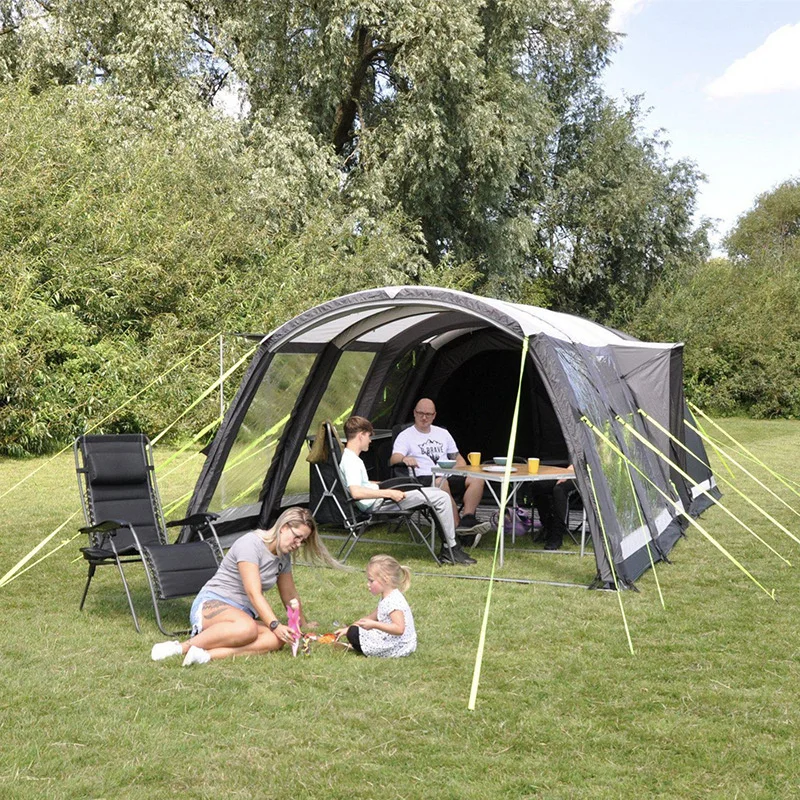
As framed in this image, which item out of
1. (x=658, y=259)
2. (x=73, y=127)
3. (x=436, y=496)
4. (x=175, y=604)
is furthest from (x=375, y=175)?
(x=175, y=604)

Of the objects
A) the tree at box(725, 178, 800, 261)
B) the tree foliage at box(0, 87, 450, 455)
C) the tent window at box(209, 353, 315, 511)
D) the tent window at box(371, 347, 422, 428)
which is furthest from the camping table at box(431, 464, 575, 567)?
the tree at box(725, 178, 800, 261)

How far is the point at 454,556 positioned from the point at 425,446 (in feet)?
4.48

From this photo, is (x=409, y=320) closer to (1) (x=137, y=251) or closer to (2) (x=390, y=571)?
(2) (x=390, y=571)

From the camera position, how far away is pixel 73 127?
14.1 meters

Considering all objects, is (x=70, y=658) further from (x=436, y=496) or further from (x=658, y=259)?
(x=658, y=259)

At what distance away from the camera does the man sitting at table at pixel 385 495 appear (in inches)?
262

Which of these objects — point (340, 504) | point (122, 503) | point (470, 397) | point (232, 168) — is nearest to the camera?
point (122, 503)

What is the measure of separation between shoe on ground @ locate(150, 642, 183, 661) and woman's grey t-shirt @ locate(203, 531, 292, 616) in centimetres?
33

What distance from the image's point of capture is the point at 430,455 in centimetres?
795

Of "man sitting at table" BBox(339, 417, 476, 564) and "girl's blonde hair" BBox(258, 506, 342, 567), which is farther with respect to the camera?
"man sitting at table" BBox(339, 417, 476, 564)

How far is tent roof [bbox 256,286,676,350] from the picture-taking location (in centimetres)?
640

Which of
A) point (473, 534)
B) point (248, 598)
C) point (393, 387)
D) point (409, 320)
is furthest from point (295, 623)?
point (393, 387)

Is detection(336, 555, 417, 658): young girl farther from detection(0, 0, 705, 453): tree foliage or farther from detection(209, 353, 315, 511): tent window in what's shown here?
detection(0, 0, 705, 453): tree foliage

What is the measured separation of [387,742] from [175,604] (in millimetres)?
2301
